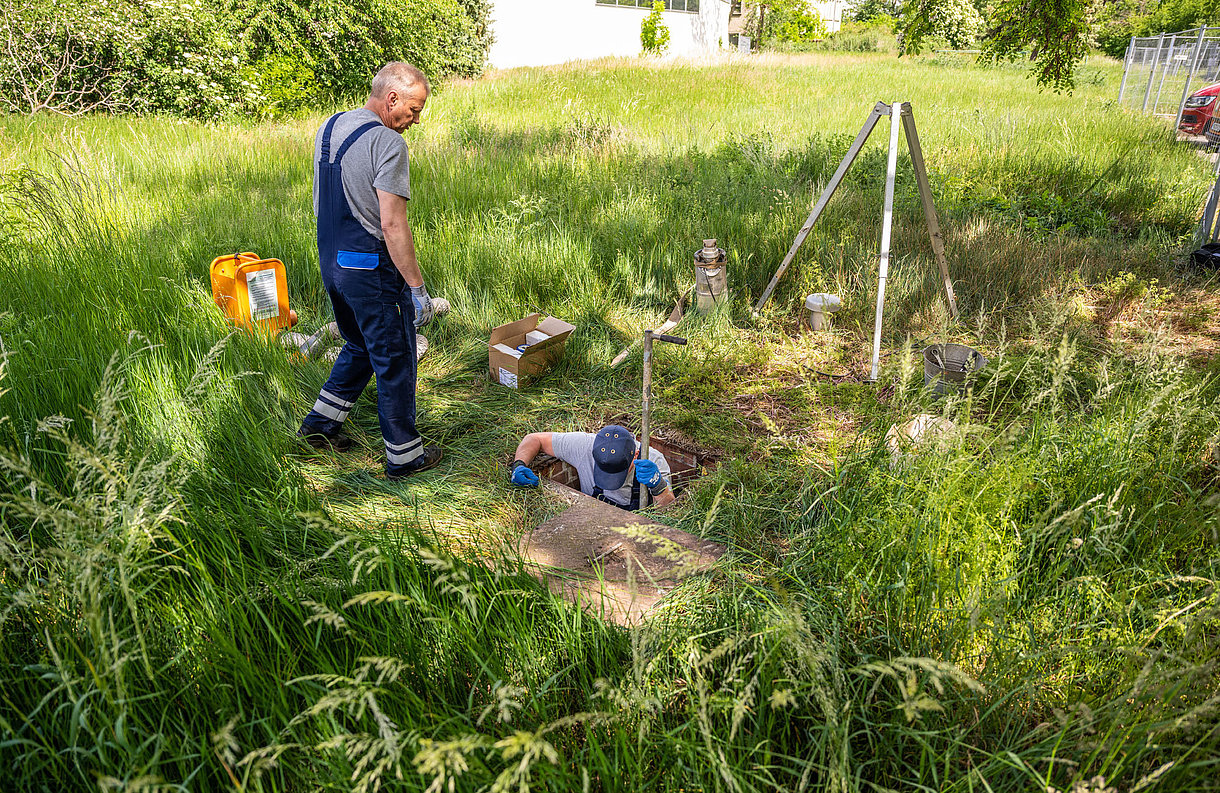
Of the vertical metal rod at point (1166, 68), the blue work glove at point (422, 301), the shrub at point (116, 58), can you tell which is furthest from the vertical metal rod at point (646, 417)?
the vertical metal rod at point (1166, 68)

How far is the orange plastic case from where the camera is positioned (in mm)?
4879

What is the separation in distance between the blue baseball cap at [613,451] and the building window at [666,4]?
26079 mm

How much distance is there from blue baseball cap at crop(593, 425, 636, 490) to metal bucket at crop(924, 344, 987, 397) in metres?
1.97

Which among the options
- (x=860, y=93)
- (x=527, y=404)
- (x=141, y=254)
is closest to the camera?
(x=527, y=404)

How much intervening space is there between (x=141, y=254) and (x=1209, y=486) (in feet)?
21.4

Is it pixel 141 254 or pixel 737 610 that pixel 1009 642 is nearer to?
pixel 737 610

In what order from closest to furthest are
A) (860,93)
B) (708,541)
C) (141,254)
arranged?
(708,541) < (141,254) < (860,93)

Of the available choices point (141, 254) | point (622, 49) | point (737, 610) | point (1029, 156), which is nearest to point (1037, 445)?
point (737, 610)

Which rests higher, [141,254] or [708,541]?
[141,254]

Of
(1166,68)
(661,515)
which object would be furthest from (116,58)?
(1166,68)

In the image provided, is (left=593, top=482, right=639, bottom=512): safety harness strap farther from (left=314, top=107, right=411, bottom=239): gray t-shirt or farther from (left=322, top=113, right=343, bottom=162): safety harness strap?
(left=322, top=113, right=343, bottom=162): safety harness strap

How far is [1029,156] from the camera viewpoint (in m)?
9.37

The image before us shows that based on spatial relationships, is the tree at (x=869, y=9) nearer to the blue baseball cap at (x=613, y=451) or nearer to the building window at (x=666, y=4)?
the building window at (x=666, y=4)

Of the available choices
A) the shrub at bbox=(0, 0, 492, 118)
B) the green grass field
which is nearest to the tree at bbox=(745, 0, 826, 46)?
the shrub at bbox=(0, 0, 492, 118)
